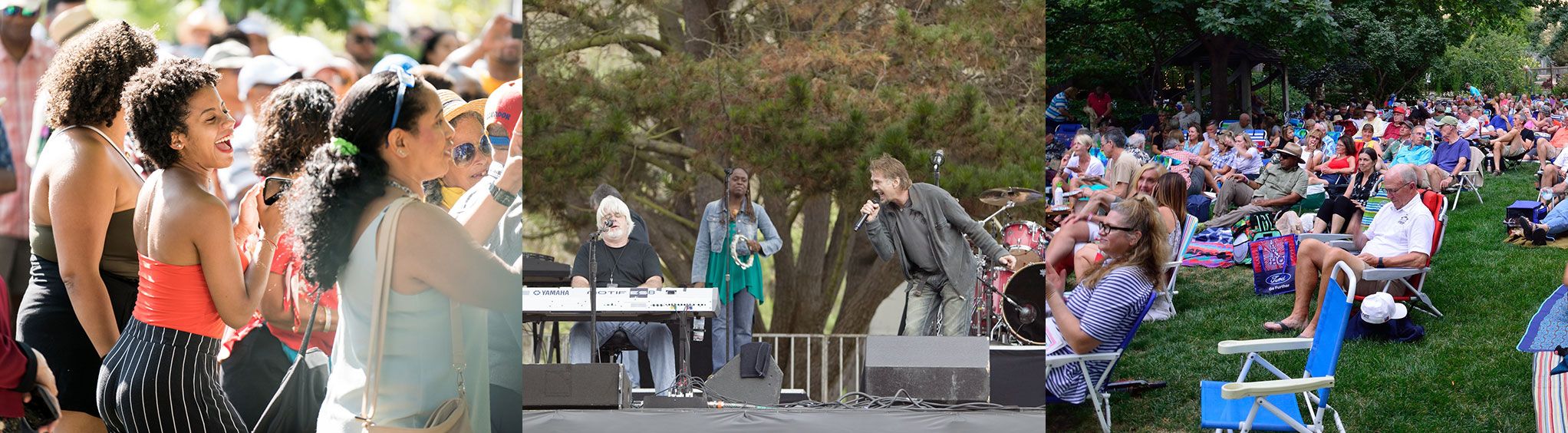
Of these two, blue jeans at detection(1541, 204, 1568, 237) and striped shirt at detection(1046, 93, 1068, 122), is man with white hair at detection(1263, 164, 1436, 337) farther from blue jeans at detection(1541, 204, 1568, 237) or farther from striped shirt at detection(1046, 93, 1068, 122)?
striped shirt at detection(1046, 93, 1068, 122)

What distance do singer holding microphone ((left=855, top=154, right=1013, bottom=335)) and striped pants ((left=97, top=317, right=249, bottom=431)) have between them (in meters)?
2.24

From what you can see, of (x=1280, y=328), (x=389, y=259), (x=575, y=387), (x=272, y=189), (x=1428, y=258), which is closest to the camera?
(x=389, y=259)

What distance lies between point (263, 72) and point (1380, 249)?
4.07 meters

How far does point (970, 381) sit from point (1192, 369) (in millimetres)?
1157

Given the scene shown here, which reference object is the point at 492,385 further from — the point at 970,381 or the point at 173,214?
the point at 970,381

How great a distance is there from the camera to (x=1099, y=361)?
529 cm

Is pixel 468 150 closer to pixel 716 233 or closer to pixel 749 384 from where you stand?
pixel 716 233

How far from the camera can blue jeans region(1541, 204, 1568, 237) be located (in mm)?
5387

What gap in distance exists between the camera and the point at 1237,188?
6145 mm

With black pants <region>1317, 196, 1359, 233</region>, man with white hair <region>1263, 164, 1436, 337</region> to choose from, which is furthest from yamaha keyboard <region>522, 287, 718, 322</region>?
black pants <region>1317, 196, 1359, 233</region>

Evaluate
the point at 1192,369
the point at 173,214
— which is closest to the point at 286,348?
the point at 173,214

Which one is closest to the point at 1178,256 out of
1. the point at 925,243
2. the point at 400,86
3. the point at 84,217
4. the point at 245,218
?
the point at 925,243

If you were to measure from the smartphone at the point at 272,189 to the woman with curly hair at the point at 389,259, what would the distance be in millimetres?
100

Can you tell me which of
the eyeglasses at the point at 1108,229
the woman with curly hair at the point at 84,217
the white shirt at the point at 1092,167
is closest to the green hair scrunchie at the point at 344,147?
the woman with curly hair at the point at 84,217
